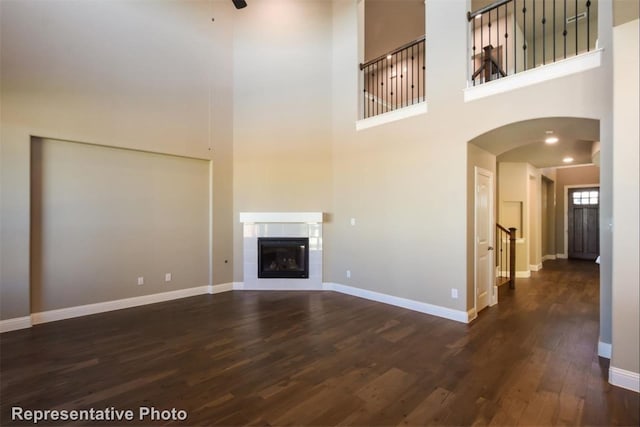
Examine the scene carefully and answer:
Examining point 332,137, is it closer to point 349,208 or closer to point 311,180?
point 311,180

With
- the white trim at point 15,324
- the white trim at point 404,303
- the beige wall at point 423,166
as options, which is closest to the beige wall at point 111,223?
the white trim at point 15,324

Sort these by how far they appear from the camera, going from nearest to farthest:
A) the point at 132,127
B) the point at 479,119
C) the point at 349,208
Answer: the point at 479,119 < the point at 132,127 < the point at 349,208

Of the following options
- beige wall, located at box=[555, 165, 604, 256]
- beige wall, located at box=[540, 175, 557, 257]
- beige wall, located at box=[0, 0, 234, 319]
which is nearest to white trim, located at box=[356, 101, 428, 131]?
beige wall, located at box=[0, 0, 234, 319]

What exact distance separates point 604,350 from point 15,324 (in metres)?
6.62

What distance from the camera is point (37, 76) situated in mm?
3826

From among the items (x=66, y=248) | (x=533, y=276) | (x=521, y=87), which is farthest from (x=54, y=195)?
(x=533, y=276)

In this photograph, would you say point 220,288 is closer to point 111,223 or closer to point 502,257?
point 111,223

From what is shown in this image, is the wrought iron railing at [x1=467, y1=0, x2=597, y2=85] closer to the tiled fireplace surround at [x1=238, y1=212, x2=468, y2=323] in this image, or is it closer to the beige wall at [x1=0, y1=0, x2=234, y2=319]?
the tiled fireplace surround at [x1=238, y1=212, x2=468, y2=323]

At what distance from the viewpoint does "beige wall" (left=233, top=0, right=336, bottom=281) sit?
571 centimetres

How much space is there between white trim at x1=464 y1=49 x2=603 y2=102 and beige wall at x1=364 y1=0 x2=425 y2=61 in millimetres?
3925

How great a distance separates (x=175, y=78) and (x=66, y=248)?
3.08m

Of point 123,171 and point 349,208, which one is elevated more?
point 123,171

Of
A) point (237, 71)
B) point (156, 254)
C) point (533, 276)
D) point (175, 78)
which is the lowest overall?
point (533, 276)

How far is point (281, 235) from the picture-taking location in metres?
5.72
